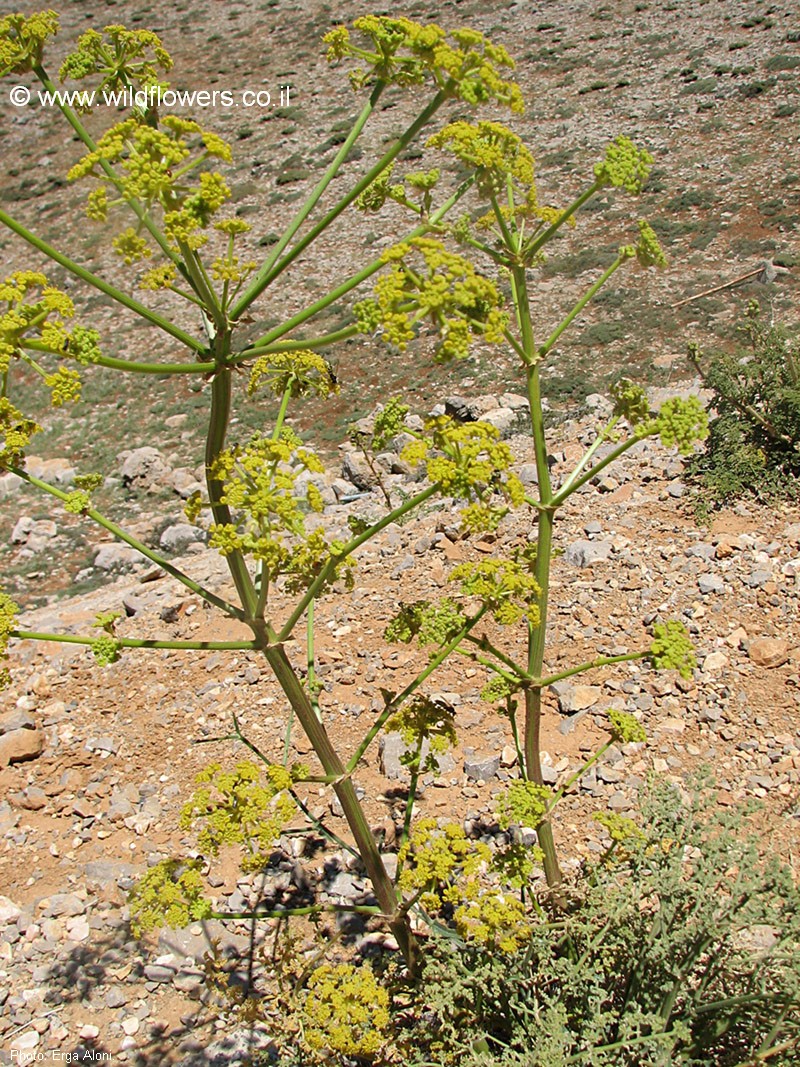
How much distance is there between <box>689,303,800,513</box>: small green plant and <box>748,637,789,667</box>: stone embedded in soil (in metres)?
1.21

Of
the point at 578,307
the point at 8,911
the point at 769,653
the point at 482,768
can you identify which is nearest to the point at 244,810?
the point at 578,307

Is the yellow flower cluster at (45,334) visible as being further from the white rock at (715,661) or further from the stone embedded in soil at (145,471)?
the stone embedded in soil at (145,471)

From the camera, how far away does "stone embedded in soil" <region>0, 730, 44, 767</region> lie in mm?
5238

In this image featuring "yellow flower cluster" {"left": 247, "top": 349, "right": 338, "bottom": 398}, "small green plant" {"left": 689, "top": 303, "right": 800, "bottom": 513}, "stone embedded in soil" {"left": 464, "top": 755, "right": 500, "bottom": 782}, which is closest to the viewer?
"yellow flower cluster" {"left": 247, "top": 349, "right": 338, "bottom": 398}

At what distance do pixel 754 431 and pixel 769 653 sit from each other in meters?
2.01

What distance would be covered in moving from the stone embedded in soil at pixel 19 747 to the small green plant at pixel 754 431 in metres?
4.22

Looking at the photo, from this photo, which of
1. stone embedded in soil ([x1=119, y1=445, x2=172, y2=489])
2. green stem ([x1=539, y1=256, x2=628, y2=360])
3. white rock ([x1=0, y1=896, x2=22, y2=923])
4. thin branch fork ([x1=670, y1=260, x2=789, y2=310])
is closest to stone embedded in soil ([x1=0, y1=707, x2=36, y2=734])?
white rock ([x1=0, y1=896, x2=22, y2=923])

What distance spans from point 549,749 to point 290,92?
2025 cm

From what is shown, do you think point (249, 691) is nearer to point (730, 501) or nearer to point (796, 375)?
point (730, 501)

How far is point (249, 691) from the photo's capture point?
545cm

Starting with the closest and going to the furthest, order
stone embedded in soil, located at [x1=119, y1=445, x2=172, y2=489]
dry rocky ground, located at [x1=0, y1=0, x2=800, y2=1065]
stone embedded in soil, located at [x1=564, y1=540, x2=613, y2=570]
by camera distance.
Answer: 1. dry rocky ground, located at [x1=0, y1=0, x2=800, y2=1065]
2. stone embedded in soil, located at [x1=564, y1=540, x2=613, y2=570]
3. stone embedded in soil, located at [x1=119, y1=445, x2=172, y2=489]

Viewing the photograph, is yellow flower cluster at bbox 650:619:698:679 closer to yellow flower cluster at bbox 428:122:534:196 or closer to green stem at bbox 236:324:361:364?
green stem at bbox 236:324:361:364

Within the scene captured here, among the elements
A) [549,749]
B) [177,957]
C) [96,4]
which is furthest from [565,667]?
[96,4]

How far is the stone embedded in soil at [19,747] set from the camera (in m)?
5.24
